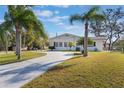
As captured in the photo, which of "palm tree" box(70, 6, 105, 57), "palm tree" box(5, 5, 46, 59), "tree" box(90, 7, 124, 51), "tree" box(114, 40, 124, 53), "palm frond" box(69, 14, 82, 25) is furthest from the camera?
"tree" box(114, 40, 124, 53)

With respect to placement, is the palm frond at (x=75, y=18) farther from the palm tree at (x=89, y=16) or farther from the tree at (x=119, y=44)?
the tree at (x=119, y=44)

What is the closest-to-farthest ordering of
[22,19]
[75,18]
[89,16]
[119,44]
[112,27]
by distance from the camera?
[22,19], [89,16], [75,18], [112,27], [119,44]

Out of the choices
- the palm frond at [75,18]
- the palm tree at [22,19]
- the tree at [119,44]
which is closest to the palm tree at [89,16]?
the palm frond at [75,18]

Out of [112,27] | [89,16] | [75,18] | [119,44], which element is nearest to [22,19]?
[75,18]

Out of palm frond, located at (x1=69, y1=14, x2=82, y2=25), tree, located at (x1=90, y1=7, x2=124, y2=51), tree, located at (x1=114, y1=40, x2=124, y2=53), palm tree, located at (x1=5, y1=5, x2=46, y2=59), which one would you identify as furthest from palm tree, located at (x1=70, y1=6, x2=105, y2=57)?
tree, located at (x1=114, y1=40, x2=124, y2=53)

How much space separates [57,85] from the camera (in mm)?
9016

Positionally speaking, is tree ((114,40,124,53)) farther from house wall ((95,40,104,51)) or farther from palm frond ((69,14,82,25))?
palm frond ((69,14,82,25))

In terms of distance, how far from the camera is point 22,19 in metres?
18.9

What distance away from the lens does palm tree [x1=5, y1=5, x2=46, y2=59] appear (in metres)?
18.7

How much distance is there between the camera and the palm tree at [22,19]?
18675 millimetres

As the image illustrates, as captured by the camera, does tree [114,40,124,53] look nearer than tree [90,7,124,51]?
No

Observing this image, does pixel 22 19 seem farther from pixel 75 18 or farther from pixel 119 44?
pixel 119 44

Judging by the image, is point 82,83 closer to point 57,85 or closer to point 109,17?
point 57,85
